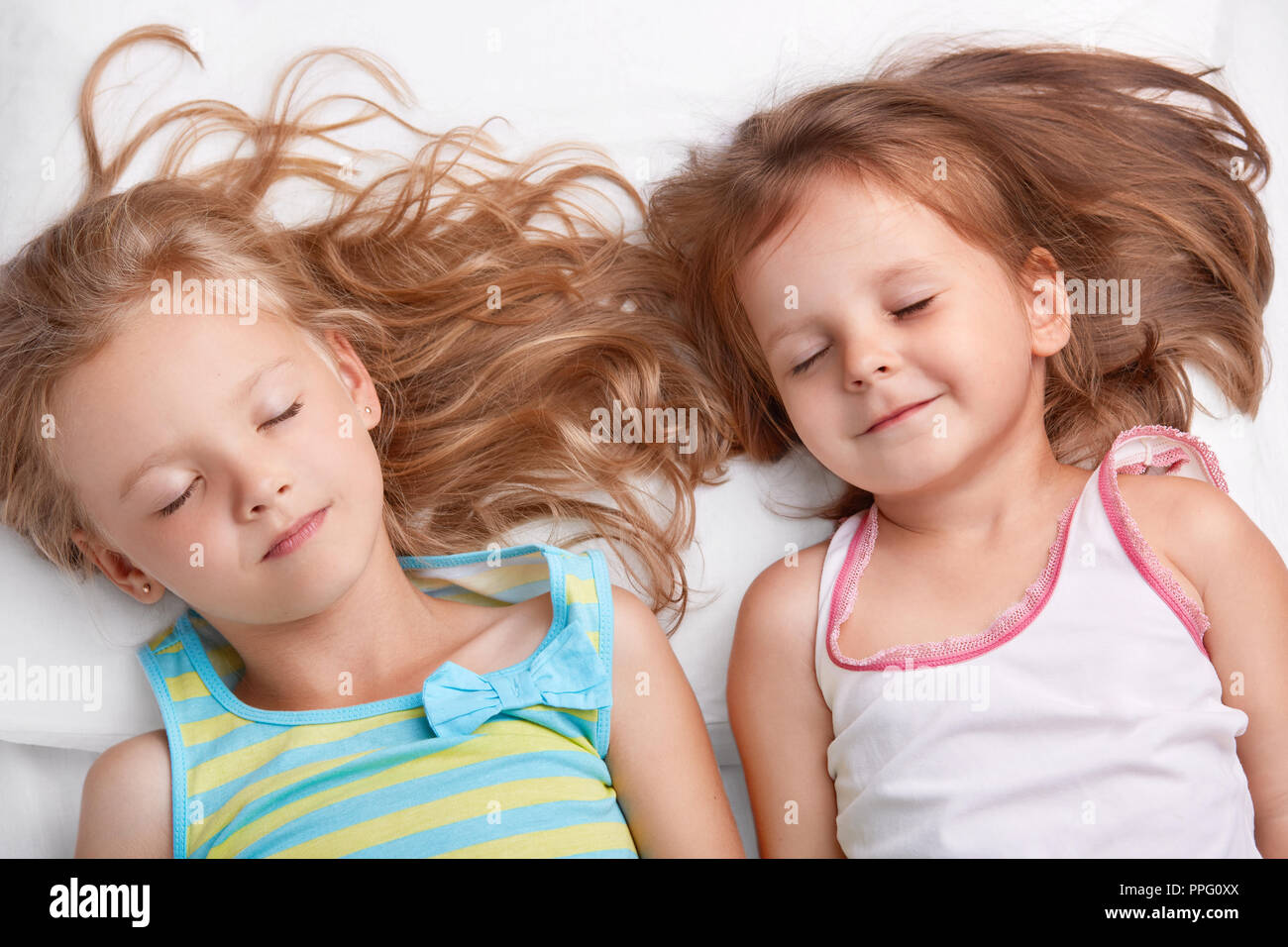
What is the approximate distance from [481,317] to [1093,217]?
0.94 m

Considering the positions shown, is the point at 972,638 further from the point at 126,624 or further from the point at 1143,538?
the point at 126,624

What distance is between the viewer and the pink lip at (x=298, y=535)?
154 centimetres

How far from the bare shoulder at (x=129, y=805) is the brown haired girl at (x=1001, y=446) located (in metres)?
0.79

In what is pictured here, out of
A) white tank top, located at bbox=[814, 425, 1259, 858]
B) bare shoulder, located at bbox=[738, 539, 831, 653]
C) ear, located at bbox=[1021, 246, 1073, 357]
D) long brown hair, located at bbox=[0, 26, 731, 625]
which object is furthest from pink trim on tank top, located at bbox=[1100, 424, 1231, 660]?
long brown hair, located at bbox=[0, 26, 731, 625]

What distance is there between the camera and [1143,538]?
1.59 meters

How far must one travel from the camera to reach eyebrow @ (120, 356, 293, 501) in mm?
1505

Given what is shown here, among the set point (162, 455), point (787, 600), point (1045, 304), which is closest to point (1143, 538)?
point (1045, 304)

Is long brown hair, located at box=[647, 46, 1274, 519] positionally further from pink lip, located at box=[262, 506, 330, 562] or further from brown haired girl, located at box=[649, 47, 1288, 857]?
pink lip, located at box=[262, 506, 330, 562]

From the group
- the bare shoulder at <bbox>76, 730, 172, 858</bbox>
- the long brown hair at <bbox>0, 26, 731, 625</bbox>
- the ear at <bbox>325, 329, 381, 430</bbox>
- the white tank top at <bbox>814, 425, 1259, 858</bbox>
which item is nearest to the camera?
the white tank top at <bbox>814, 425, 1259, 858</bbox>

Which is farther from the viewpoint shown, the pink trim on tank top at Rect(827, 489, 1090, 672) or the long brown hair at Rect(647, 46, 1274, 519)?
the long brown hair at Rect(647, 46, 1274, 519)

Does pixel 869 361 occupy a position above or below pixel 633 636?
above

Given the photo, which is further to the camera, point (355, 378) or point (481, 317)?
point (481, 317)

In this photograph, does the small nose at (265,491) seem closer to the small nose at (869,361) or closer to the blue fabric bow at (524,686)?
the blue fabric bow at (524,686)
